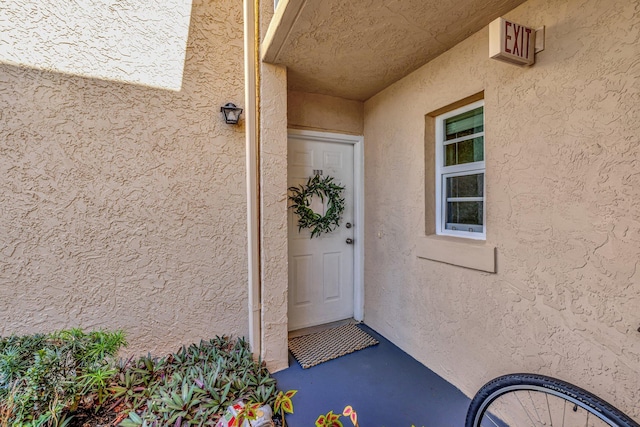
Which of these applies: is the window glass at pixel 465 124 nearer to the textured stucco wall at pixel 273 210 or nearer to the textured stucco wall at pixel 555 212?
the textured stucco wall at pixel 555 212

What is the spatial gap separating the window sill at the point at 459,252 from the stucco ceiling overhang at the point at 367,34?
5.90 feet

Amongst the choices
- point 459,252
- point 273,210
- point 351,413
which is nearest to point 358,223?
point 273,210

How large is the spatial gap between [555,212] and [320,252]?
255 cm

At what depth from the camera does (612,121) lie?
1553 mm

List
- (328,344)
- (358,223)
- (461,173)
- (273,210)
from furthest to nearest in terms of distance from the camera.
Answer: (358,223)
(328,344)
(273,210)
(461,173)

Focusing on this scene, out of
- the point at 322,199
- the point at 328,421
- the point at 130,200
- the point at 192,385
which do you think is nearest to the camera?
the point at 328,421

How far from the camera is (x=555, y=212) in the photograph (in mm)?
1801

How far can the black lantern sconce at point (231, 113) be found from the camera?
279cm

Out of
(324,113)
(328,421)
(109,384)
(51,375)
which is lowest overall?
(109,384)

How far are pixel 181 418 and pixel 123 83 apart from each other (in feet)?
9.48

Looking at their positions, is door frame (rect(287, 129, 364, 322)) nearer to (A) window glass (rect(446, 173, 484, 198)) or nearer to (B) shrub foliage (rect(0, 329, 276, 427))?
(A) window glass (rect(446, 173, 484, 198))

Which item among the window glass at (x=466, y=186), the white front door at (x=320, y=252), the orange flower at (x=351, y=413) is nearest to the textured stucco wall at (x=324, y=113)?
the white front door at (x=320, y=252)

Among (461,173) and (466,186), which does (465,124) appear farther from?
(466,186)

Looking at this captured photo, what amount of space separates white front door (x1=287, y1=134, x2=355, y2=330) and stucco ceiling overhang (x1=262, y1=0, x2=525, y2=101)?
0.94 metres
